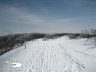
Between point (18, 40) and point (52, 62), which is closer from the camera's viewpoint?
point (52, 62)

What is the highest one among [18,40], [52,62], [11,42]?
[52,62]

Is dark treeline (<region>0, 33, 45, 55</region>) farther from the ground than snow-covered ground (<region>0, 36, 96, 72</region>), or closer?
closer

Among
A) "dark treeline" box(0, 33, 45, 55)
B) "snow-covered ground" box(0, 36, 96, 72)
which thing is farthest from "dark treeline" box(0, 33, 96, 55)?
"snow-covered ground" box(0, 36, 96, 72)

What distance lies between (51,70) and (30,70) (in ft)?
6.41

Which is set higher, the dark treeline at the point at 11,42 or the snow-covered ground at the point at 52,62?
the snow-covered ground at the point at 52,62

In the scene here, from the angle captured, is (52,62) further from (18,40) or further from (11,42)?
(18,40)

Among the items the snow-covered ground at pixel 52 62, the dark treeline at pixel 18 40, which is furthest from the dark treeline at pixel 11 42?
the snow-covered ground at pixel 52 62

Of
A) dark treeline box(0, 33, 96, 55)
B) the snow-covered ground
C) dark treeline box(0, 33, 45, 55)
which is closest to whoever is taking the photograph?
the snow-covered ground

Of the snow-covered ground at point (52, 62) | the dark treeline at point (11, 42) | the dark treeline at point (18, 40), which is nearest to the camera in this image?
the snow-covered ground at point (52, 62)

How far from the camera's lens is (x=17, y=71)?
10.5m

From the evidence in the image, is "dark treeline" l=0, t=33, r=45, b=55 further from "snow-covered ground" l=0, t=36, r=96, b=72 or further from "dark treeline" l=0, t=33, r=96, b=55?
"snow-covered ground" l=0, t=36, r=96, b=72

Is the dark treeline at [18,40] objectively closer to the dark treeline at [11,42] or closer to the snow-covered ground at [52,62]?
the dark treeline at [11,42]

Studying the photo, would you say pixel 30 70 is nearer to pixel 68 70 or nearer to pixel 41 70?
pixel 41 70

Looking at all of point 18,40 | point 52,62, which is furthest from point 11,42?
point 52,62
